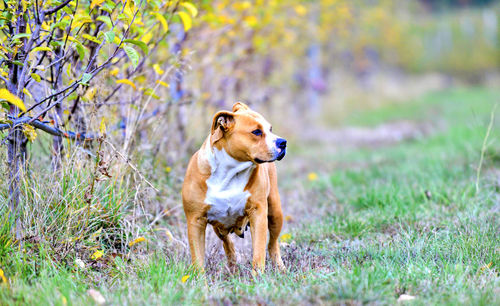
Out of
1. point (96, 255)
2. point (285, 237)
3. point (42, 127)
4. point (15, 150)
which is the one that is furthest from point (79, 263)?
point (285, 237)

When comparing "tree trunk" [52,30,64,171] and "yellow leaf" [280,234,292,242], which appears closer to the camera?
"tree trunk" [52,30,64,171]

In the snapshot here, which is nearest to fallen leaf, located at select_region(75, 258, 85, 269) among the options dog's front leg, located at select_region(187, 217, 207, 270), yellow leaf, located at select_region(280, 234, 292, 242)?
dog's front leg, located at select_region(187, 217, 207, 270)

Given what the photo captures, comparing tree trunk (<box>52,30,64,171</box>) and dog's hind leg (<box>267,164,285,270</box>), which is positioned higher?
tree trunk (<box>52,30,64,171</box>)

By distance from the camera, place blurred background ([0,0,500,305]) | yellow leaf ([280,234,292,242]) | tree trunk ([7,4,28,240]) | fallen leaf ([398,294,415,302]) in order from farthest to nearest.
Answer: yellow leaf ([280,234,292,242])
tree trunk ([7,4,28,240])
blurred background ([0,0,500,305])
fallen leaf ([398,294,415,302])

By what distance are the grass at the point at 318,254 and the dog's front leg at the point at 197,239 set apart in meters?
0.10

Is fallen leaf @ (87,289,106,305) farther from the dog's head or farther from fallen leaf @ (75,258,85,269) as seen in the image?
the dog's head

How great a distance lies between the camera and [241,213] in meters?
3.73

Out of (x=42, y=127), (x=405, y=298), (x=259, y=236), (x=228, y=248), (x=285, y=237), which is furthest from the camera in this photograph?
(x=285, y=237)

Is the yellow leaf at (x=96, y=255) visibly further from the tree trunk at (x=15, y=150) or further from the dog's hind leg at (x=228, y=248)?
the dog's hind leg at (x=228, y=248)

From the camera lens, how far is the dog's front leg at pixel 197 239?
11.8 ft

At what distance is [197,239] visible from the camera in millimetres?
3645

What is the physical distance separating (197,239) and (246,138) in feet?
2.62

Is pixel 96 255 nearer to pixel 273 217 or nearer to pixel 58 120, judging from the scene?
pixel 58 120

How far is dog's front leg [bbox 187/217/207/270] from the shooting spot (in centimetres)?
361
